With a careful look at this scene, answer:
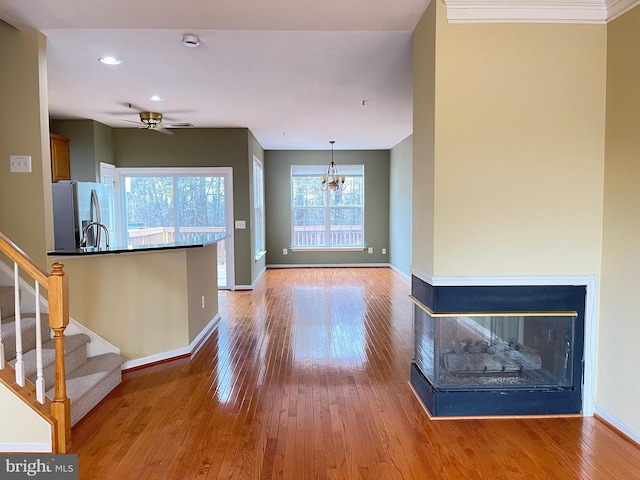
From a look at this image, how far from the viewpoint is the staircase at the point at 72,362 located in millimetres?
→ 2580

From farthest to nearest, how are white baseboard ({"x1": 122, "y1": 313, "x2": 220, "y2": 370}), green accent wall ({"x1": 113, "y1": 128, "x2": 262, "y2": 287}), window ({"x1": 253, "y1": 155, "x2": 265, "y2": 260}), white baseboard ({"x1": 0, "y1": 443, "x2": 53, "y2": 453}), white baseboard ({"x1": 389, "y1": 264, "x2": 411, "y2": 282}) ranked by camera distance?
window ({"x1": 253, "y1": 155, "x2": 265, "y2": 260})
white baseboard ({"x1": 389, "y1": 264, "x2": 411, "y2": 282})
green accent wall ({"x1": 113, "y1": 128, "x2": 262, "y2": 287})
white baseboard ({"x1": 122, "y1": 313, "x2": 220, "y2": 370})
white baseboard ({"x1": 0, "y1": 443, "x2": 53, "y2": 453})

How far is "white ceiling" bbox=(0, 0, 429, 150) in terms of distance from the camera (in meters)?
2.68

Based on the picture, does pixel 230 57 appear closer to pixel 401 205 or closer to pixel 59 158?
pixel 59 158

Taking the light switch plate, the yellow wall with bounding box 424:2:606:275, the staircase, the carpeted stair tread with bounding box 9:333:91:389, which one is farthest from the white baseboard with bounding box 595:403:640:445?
the light switch plate

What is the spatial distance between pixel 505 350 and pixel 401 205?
5688 mm

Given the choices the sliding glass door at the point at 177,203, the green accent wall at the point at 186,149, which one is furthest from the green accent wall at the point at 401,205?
the sliding glass door at the point at 177,203

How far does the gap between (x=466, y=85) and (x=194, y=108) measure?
3794mm

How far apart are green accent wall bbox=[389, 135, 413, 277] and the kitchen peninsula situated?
473 centimetres

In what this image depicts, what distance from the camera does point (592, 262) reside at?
2.59m

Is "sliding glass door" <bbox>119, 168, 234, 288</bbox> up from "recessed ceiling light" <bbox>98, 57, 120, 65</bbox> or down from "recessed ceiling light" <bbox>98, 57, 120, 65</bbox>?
down

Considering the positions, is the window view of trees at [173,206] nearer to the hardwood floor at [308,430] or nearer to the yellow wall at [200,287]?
the yellow wall at [200,287]

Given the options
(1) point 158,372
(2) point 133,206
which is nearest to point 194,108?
(2) point 133,206

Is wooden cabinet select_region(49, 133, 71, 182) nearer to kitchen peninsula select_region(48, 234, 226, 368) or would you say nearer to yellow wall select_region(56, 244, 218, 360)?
kitchen peninsula select_region(48, 234, 226, 368)

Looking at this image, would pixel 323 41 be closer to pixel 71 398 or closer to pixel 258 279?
pixel 71 398
